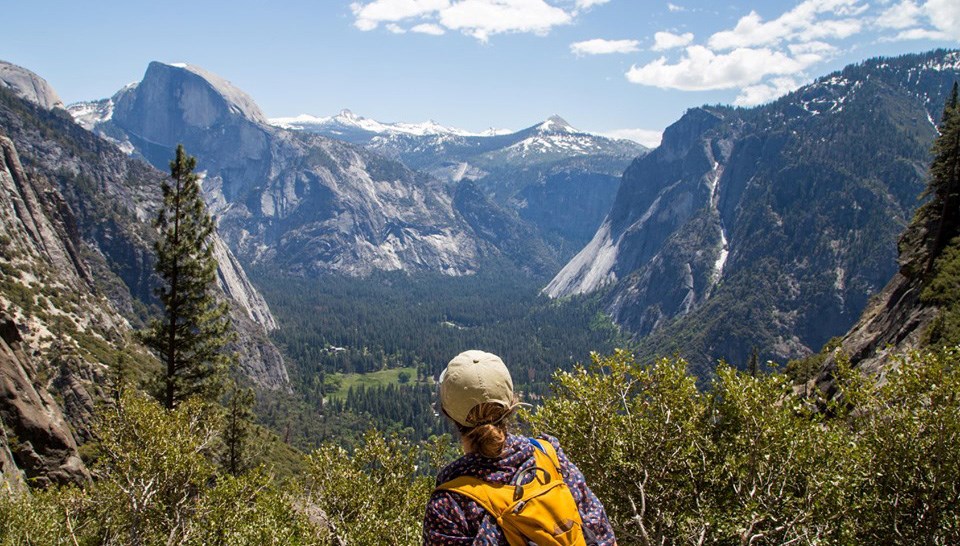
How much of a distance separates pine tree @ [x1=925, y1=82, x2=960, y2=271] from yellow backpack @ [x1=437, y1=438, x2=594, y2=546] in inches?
1970

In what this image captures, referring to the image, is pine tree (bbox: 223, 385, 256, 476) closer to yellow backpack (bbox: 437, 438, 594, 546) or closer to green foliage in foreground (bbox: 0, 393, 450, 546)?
green foliage in foreground (bbox: 0, 393, 450, 546)

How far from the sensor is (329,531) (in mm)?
12578

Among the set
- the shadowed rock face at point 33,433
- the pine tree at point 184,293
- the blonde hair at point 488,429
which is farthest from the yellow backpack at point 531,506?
the shadowed rock face at point 33,433

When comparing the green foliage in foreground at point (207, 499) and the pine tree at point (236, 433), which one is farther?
the pine tree at point (236, 433)

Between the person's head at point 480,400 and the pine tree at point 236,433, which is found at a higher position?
the person's head at point 480,400

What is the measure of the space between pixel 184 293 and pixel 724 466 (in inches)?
1105

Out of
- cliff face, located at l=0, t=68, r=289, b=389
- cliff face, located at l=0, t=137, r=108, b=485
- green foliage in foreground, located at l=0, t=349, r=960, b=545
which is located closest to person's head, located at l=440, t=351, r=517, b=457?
green foliage in foreground, located at l=0, t=349, r=960, b=545

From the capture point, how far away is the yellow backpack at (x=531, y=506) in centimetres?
397

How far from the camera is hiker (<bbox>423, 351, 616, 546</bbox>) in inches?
158

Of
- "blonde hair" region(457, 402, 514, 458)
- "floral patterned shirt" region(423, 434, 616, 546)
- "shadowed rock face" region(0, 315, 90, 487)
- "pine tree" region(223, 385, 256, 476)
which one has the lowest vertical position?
"pine tree" region(223, 385, 256, 476)

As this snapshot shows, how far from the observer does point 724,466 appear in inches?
452

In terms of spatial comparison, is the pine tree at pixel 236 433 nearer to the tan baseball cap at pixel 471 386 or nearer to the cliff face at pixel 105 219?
the tan baseball cap at pixel 471 386

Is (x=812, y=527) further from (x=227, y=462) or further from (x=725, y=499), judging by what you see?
(x=227, y=462)

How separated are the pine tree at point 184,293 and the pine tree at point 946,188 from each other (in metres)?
50.2
